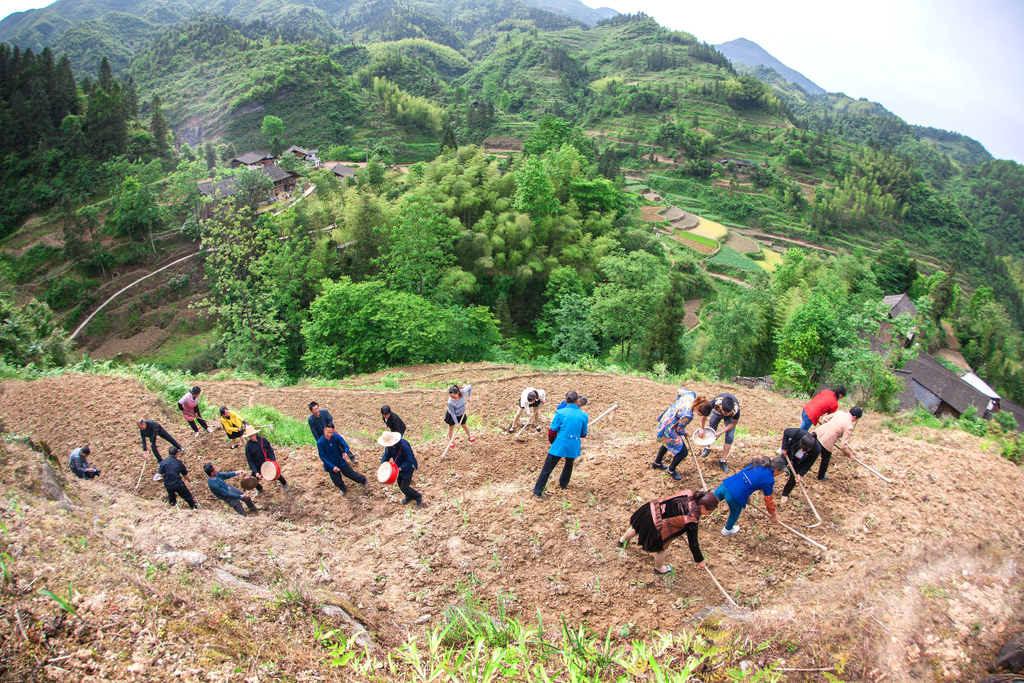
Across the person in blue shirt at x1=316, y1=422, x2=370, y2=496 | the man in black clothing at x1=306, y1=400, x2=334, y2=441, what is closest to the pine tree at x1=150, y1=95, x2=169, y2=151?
the man in black clothing at x1=306, y1=400, x2=334, y2=441

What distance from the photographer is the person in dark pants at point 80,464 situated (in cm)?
587

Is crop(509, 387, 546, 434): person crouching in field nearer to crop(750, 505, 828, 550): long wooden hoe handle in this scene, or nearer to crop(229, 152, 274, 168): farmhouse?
crop(750, 505, 828, 550): long wooden hoe handle

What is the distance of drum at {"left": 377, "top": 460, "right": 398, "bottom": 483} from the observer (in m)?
5.01

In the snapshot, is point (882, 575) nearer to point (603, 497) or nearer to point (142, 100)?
point (603, 497)

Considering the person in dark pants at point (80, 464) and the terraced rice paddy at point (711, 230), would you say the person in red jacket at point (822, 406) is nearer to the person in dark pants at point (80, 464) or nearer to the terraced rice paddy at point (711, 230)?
the person in dark pants at point (80, 464)

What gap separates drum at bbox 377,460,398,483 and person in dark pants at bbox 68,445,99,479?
4.13 metres

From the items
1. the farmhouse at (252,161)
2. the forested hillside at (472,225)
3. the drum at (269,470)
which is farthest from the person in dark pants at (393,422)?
the farmhouse at (252,161)

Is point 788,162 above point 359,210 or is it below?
above

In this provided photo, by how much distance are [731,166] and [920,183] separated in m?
31.5

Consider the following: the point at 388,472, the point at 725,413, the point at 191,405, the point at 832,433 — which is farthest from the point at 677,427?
the point at 191,405

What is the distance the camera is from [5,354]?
1130 cm

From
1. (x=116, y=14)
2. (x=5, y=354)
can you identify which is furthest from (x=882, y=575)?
(x=116, y=14)

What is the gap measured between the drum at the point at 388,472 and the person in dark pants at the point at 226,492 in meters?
1.73

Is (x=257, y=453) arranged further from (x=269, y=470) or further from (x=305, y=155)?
(x=305, y=155)
